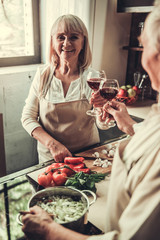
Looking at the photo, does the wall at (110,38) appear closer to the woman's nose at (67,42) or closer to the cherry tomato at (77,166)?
the woman's nose at (67,42)

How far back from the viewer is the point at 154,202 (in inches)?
20.0

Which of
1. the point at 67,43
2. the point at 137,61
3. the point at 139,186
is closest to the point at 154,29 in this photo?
the point at 139,186

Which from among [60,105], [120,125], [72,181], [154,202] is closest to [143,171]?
[154,202]

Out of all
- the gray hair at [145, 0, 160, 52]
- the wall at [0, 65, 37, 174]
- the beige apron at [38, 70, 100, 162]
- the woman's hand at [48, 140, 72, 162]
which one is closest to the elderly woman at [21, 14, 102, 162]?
the beige apron at [38, 70, 100, 162]

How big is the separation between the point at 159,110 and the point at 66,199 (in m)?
0.41

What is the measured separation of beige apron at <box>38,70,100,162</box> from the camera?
1.64m

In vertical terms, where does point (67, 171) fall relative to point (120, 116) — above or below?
below

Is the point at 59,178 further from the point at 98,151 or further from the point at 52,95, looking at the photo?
the point at 52,95

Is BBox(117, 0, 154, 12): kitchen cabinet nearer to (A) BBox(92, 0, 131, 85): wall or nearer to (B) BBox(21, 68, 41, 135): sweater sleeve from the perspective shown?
(A) BBox(92, 0, 131, 85): wall

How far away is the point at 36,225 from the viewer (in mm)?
672

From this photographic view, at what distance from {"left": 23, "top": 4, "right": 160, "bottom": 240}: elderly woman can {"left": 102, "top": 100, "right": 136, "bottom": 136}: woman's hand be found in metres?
0.61

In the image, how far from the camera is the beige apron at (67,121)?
64.6 inches

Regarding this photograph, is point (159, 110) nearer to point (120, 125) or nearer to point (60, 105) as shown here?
point (120, 125)

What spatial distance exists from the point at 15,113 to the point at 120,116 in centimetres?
142
